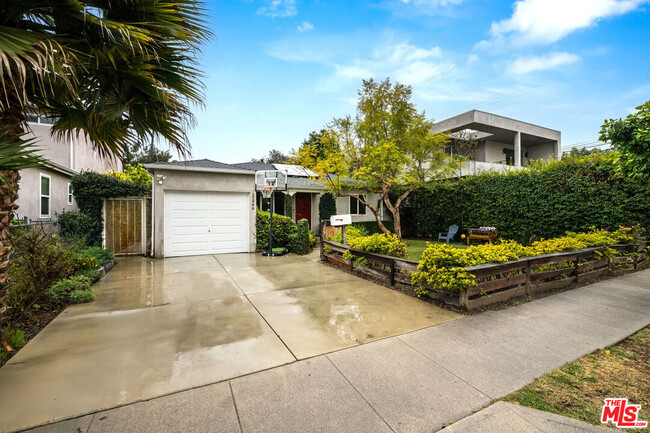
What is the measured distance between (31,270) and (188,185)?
203 inches

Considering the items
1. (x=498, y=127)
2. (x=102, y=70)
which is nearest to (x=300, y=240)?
(x=102, y=70)

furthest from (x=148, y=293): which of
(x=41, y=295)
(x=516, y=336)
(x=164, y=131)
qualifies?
(x=516, y=336)

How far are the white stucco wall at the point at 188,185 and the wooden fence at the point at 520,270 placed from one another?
4.51 meters

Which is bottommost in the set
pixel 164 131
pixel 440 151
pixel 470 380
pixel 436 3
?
pixel 470 380

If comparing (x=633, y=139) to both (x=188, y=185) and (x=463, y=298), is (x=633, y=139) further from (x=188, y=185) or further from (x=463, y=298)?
(x=188, y=185)

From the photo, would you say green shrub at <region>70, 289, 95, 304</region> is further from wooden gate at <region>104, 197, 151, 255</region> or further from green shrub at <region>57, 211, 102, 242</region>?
green shrub at <region>57, 211, 102, 242</region>

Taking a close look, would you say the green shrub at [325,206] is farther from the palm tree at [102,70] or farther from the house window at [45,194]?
the palm tree at [102,70]

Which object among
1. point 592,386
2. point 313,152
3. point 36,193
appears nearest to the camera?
point 592,386

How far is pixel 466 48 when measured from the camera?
10906mm

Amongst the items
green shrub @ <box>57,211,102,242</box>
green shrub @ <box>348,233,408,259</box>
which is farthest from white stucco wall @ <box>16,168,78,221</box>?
green shrub @ <box>348,233,408,259</box>

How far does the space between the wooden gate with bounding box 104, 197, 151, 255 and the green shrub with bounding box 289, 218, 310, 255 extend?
479 cm

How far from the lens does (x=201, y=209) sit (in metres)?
9.41

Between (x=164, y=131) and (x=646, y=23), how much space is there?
50.5ft

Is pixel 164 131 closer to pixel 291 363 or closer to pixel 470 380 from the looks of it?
pixel 291 363
